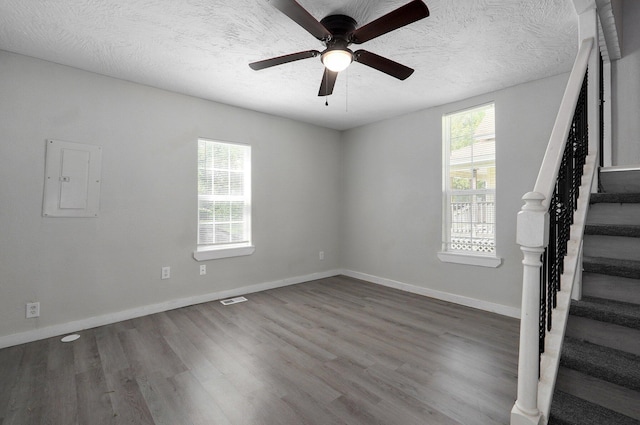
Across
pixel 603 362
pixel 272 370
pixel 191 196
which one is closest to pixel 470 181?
pixel 603 362

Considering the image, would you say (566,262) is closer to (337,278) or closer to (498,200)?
(498,200)

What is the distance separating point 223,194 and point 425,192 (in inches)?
110

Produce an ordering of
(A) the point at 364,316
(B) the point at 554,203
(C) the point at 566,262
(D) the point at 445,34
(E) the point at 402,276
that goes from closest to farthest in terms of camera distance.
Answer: (B) the point at 554,203
(C) the point at 566,262
(D) the point at 445,34
(A) the point at 364,316
(E) the point at 402,276

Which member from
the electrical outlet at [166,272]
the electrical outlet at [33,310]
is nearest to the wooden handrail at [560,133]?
the electrical outlet at [166,272]

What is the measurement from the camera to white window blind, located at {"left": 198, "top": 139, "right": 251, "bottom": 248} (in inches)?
153

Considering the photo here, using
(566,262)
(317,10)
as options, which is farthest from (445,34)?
(566,262)

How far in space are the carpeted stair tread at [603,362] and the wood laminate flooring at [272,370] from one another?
56cm

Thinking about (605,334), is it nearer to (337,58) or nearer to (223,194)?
(337,58)

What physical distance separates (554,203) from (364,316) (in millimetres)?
2341

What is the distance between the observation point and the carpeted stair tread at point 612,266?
156 centimetres

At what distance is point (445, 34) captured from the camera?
7.80 feet

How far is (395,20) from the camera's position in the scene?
69.1 inches

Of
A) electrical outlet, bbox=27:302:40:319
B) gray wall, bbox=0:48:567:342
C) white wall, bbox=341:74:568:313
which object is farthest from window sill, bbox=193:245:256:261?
white wall, bbox=341:74:568:313

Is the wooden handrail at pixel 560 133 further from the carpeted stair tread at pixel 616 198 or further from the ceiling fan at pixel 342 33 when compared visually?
the ceiling fan at pixel 342 33
